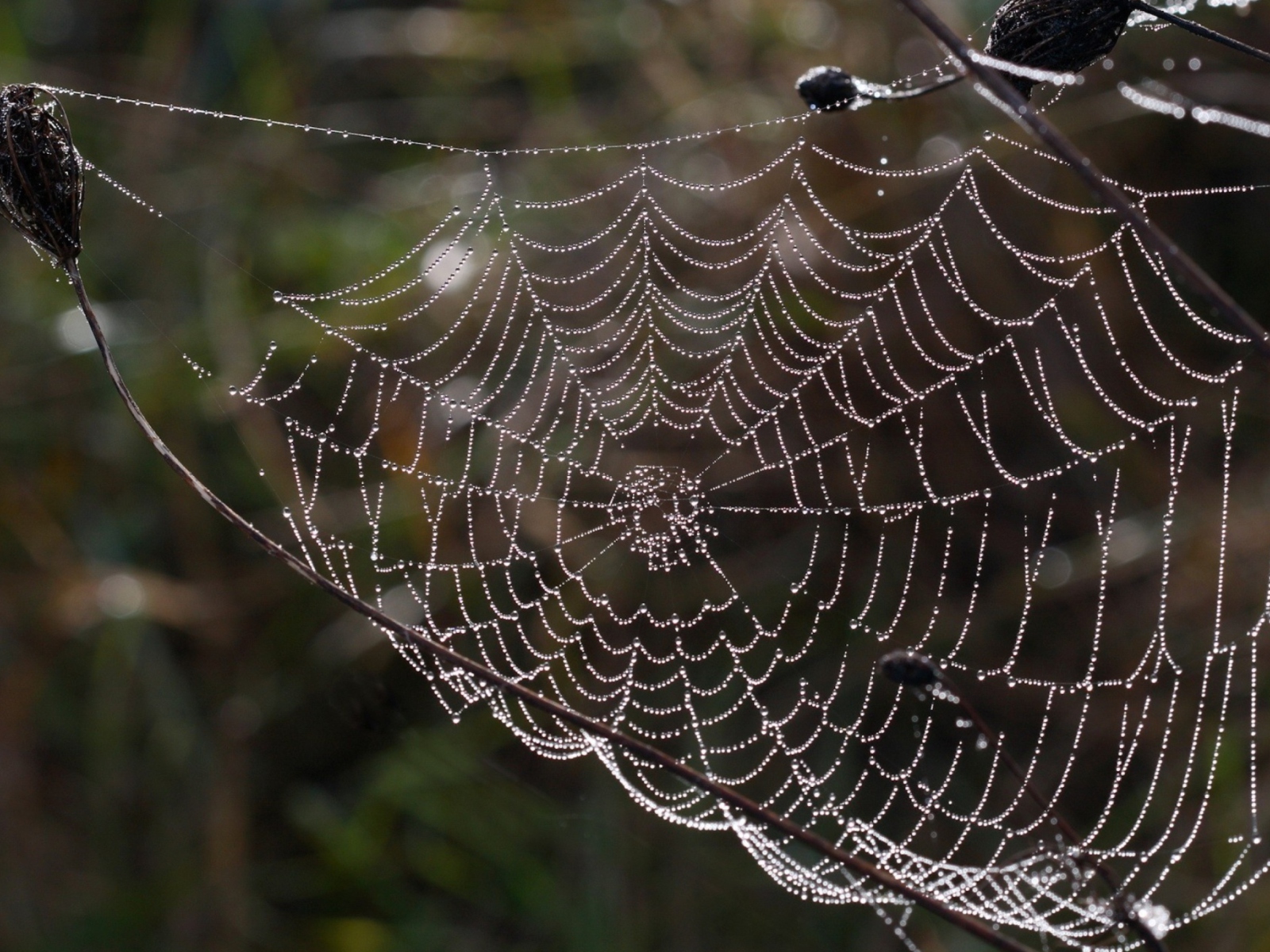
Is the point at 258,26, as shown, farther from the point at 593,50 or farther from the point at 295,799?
the point at 295,799

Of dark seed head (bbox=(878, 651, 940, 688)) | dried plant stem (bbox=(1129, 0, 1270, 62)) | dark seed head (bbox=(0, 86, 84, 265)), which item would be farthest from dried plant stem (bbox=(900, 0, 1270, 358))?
dark seed head (bbox=(0, 86, 84, 265))

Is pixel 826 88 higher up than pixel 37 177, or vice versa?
pixel 826 88

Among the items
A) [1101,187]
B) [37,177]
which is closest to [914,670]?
[1101,187]

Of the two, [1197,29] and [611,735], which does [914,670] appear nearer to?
[611,735]

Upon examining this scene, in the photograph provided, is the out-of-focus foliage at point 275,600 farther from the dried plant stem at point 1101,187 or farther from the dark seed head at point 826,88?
the dried plant stem at point 1101,187

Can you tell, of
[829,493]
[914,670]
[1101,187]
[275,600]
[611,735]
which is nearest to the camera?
[1101,187]

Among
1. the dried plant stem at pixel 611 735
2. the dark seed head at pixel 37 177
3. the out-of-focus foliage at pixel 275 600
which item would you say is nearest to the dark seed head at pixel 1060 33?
the dried plant stem at pixel 611 735

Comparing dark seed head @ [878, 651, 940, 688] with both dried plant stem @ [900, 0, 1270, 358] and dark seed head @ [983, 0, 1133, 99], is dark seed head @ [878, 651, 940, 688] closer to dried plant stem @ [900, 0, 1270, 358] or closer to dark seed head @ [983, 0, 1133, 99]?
dried plant stem @ [900, 0, 1270, 358]
